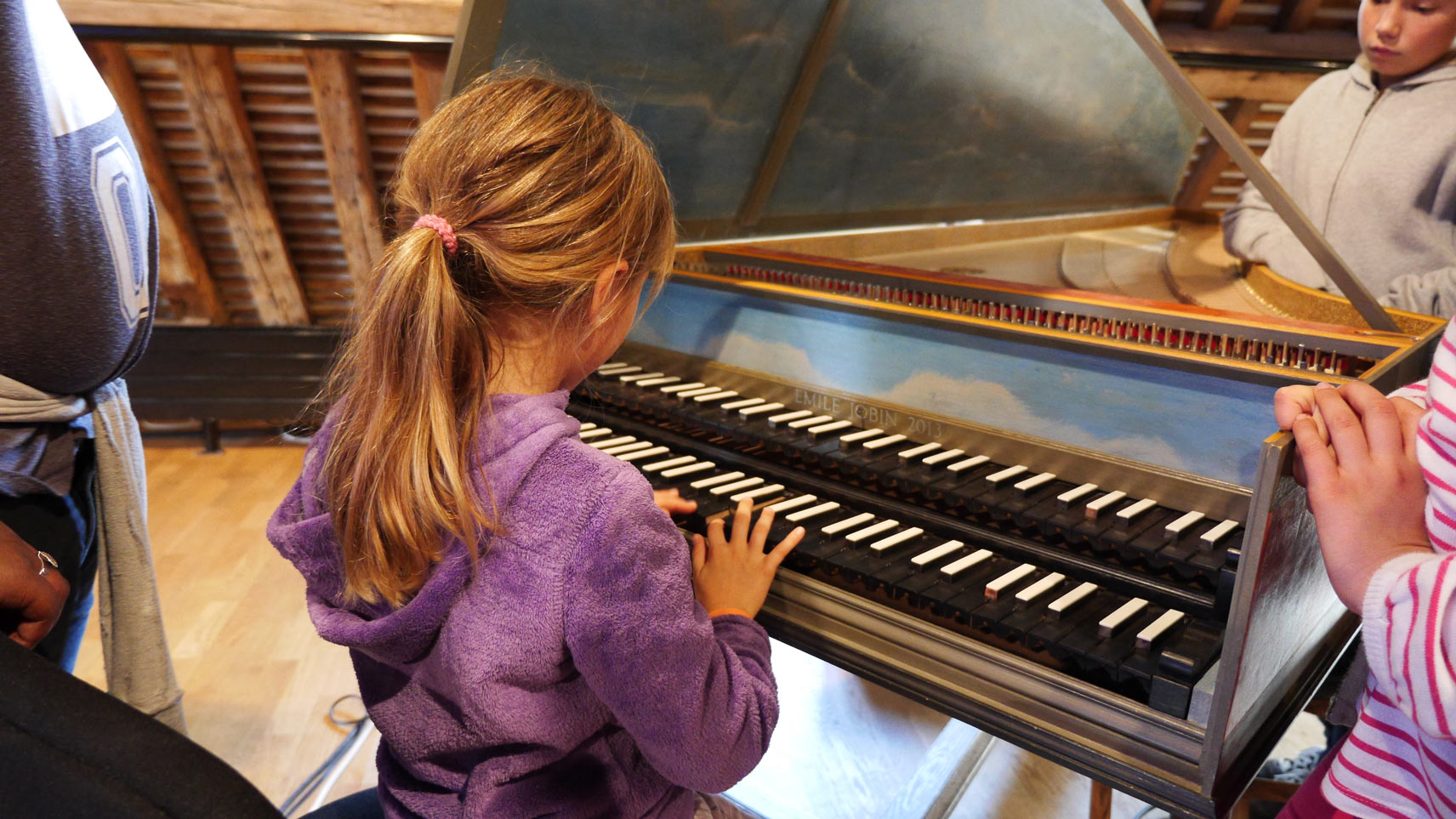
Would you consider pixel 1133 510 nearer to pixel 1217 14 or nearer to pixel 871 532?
pixel 871 532

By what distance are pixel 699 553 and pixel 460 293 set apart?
60 cm

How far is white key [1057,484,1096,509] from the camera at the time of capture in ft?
5.00

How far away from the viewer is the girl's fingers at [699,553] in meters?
1.48

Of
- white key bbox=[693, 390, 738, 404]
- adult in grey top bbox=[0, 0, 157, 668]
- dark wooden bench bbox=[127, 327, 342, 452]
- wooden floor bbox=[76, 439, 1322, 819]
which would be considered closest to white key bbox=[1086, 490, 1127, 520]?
white key bbox=[693, 390, 738, 404]

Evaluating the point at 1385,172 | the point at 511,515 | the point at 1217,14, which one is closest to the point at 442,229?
the point at 511,515

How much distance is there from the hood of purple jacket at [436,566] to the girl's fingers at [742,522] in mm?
441

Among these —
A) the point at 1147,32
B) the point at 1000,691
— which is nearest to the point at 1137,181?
the point at 1147,32

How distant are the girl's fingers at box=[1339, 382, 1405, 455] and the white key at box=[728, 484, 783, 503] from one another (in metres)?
0.94

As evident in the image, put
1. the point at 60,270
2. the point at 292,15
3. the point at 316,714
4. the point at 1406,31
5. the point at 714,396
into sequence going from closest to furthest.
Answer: the point at 60,270 < the point at 714,396 < the point at 1406,31 < the point at 316,714 < the point at 292,15

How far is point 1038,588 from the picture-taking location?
135cm

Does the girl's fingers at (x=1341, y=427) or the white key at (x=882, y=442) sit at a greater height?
Answer: the girl's fingers at (x=1341, y=427)

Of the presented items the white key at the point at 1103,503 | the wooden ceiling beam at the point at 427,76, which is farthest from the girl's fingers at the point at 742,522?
the wooden ceiling beam at the point at 427,76

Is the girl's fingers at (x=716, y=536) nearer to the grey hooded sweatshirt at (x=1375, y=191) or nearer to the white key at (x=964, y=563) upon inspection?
the white key at (x=964, y=563)

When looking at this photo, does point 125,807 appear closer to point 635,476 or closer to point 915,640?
point 635,476
